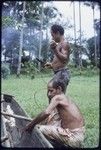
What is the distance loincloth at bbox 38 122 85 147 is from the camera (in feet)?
11.7

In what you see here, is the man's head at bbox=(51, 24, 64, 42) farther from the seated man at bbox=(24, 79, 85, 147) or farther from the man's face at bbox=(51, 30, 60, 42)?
the seated man at bbox=(24, 79, 85, 147)

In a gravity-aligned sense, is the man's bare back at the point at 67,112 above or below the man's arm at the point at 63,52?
below

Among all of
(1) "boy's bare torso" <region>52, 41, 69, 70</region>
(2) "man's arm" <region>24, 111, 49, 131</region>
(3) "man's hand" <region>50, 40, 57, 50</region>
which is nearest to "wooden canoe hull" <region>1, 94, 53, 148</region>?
(2) "man's arm" <region>24, 111, 49, 131</region>

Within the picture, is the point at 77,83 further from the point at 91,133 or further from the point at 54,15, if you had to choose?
the point at 54,15

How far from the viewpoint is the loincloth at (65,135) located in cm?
358

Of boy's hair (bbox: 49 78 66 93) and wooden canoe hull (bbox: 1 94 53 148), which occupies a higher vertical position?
boy's hair (bbox: 49 78 66 93)

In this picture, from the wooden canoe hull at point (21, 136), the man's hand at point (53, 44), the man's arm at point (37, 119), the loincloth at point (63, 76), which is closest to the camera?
the wooden canoe hull at point (21, 136)

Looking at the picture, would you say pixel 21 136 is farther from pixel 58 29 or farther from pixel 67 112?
pixel 58 29

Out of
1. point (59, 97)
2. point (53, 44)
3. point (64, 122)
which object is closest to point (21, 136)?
point (64, 122)

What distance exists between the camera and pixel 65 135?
11.8 ft

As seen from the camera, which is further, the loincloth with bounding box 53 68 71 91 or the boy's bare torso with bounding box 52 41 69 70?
the boy's bare torso with bounding box 52 41 69 70

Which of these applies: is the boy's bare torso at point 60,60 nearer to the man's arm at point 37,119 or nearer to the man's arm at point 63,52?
the man's arm at point 63,52

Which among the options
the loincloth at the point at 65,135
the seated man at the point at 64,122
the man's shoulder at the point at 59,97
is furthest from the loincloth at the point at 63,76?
the loincloth at the point at 65,135

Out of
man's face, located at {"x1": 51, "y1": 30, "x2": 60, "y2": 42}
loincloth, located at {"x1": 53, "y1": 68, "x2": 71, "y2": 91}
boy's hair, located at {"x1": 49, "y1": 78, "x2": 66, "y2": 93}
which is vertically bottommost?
boy's hair, located at {"x1": 49, "y1": 78, "x2": 66, "y2": 93}
